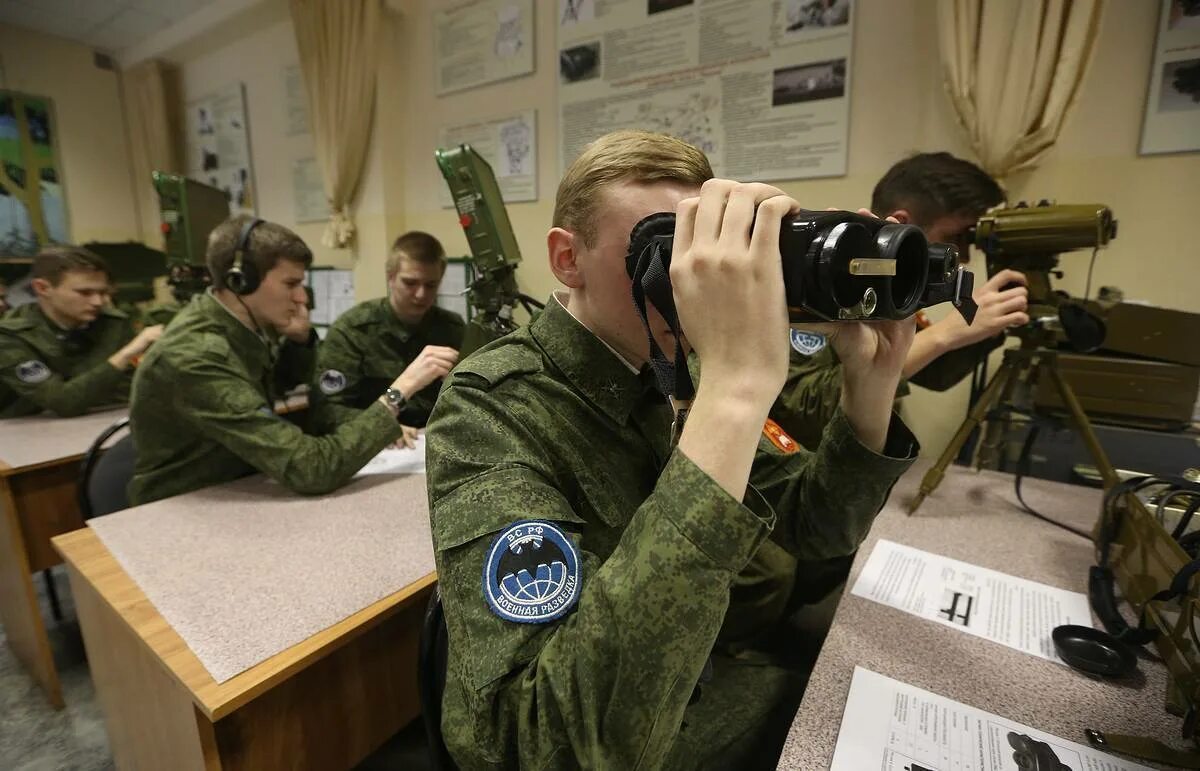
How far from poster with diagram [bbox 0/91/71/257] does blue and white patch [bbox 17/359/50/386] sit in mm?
3289

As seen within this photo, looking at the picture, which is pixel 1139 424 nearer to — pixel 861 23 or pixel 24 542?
pixel 861 23

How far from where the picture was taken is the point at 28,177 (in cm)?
444

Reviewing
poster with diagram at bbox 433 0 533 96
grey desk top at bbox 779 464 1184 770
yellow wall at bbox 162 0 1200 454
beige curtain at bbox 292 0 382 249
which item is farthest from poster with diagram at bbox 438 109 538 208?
grey desk top at bbox 779 464 1184 770

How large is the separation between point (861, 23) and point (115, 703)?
275 centimetres

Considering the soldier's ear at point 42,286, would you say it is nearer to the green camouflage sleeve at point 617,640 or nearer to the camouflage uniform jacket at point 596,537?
the camouflage uniform jacket at point 596,537

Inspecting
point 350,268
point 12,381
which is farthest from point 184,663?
point 350,268

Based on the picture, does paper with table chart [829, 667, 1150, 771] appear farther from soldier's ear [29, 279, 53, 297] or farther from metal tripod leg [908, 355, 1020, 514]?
soldier's ear [29, 279, 53, 297]

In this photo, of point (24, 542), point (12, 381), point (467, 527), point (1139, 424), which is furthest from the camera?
point (12, 381)

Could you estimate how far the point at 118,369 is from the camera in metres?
2.32

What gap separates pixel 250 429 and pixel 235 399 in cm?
8

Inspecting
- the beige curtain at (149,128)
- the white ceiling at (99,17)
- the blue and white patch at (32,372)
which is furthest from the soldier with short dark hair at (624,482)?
the beige curtain at (149,128)

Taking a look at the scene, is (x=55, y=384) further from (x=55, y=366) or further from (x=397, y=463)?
(x=397, y=463)

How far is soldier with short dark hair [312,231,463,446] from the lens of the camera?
7.58 ft

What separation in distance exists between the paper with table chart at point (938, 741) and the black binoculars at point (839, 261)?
47cm
